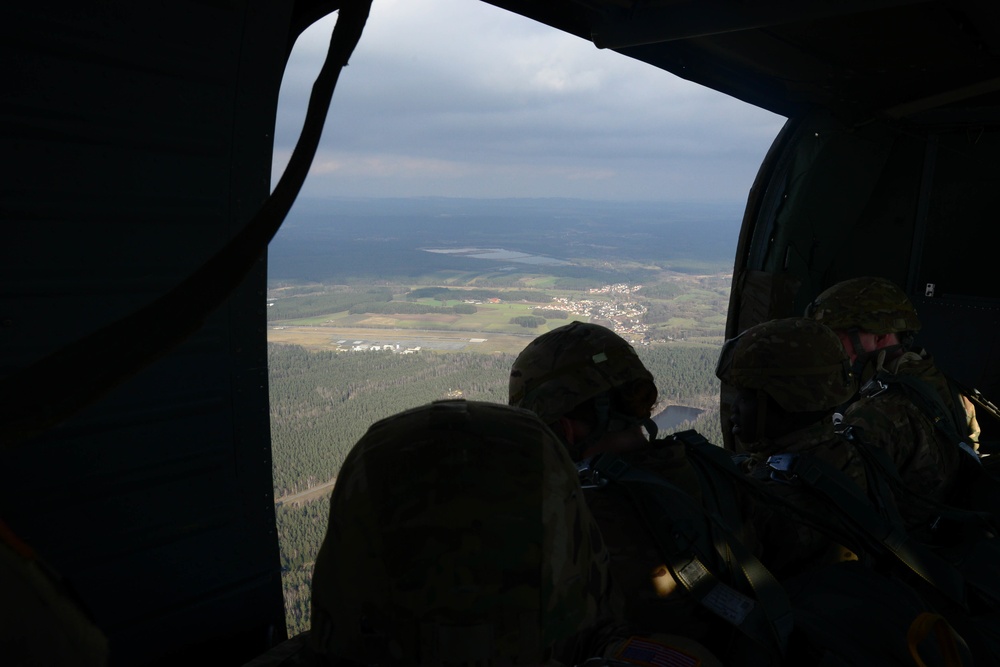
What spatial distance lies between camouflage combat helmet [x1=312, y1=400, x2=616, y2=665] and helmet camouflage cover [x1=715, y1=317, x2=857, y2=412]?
143cm

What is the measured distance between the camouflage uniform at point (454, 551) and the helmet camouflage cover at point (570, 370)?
678 millimetres

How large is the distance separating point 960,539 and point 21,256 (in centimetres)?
270

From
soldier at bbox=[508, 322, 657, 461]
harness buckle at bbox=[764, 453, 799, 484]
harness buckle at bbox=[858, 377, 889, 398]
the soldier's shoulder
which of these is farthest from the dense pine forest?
harness buckle at bbox=[858, 377, 889, 398]

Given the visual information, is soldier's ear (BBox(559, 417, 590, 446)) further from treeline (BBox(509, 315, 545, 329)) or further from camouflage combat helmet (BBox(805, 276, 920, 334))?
treeline (BBox(509, 315, 545, 329))

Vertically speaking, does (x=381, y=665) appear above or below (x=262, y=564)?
above

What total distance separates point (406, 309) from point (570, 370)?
262 inches

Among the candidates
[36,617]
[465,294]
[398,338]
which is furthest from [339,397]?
[36,617]

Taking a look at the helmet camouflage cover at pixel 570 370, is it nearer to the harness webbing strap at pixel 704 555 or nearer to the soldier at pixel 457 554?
the harness webbing strap at pixel 704 555

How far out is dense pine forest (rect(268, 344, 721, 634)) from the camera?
6.90ft

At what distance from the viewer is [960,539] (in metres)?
2.28

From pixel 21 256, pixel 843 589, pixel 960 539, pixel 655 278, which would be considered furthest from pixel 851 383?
pixel 655 278

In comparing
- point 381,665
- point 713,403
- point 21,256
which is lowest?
point 713,403

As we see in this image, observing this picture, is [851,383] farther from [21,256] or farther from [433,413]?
[21,256]

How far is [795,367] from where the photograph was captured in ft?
7.54
